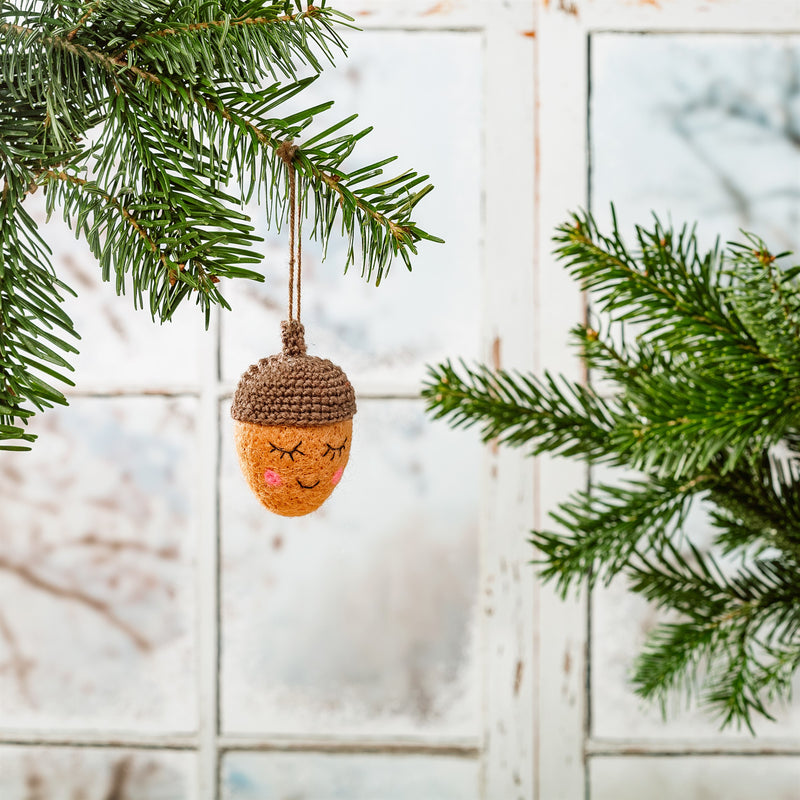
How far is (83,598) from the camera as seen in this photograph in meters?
1.07

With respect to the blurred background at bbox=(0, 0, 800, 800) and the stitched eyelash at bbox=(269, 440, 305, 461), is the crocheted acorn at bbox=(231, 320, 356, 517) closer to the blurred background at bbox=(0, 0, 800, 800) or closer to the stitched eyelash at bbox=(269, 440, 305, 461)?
the stitched eyelash at bbox=(269, 440, 305, 461)

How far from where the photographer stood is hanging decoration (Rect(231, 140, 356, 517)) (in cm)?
43

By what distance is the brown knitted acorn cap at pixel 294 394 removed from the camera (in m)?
0.43

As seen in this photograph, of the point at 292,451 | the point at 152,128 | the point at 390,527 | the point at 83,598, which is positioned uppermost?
the point at 152,128

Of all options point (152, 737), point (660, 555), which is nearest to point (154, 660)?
point (152, 737)

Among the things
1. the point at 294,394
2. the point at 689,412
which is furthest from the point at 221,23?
the point at 689,412

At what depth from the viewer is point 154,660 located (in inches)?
42.0

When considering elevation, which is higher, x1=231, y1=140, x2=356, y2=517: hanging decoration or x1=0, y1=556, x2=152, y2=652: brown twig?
x1=231, y1=140, x2=356, y2=517: hanging decoration

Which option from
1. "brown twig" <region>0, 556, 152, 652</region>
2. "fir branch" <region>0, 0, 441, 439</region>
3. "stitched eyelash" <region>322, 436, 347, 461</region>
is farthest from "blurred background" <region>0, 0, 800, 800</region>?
"fir branch" <region>0, 0, 441, 439</region>

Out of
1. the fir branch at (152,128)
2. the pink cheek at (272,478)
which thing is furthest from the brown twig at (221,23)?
the pink cheek at (272,478)

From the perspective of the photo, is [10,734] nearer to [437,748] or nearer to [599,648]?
[437,748]

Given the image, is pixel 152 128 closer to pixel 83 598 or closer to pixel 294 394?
pixel 294 394

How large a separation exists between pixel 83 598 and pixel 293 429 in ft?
2.58

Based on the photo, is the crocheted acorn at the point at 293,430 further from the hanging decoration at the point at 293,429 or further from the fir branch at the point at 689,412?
the fir branch at the point at 689,412
